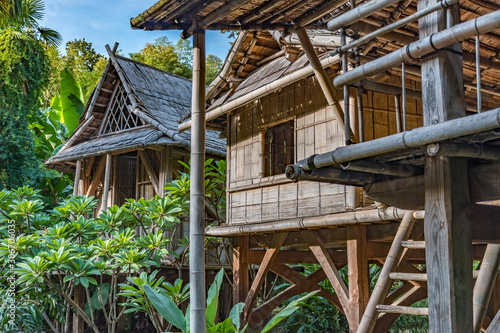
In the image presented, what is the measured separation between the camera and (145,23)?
5.39 metres

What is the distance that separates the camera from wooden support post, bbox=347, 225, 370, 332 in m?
6.57

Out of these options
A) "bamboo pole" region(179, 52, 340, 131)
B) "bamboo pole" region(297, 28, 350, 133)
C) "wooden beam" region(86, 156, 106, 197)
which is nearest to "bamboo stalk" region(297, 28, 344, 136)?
"bamboo pole" region(297, 28, 350, 133)

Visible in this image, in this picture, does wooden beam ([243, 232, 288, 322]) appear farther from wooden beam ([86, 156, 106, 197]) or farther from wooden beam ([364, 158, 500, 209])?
wooden beam ([86, 156, 106, 197])

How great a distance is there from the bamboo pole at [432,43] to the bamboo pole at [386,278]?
222 cm

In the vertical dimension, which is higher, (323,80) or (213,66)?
(213,66)

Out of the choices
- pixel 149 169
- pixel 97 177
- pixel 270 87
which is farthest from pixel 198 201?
pixel 97 177

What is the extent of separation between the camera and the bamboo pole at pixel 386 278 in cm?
547

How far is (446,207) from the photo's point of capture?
3.41 m

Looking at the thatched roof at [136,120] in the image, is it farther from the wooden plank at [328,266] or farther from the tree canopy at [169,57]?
the tree canopy at [169,57]

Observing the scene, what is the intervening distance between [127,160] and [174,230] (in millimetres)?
3771

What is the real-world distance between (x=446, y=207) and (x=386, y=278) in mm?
2213

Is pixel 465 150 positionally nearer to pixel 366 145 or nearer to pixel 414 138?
pixel 414 138

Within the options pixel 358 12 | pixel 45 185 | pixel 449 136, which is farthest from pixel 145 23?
pixel 45 185

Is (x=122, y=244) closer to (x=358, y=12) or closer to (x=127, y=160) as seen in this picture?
(x=127, y=160)
